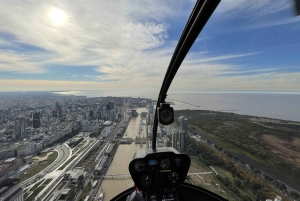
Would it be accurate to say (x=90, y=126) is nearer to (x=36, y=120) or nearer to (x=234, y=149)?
(x=36, y=120)

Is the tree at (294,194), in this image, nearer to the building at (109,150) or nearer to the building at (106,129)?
the building at (109,150)

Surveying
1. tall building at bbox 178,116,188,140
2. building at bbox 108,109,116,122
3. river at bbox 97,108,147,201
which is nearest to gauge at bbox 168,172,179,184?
river at bbox 97,108,147,201

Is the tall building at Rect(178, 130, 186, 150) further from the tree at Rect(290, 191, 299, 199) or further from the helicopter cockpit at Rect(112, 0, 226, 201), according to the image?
the tree at Rect(290, 191, 299, 199)

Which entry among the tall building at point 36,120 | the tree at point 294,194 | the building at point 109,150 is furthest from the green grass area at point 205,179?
the tall building at point 36,120

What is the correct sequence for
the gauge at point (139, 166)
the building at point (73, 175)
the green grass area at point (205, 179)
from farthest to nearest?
the building at point (73, 175), the green grass area at point (205, 179), the gauge at point (139, 166)

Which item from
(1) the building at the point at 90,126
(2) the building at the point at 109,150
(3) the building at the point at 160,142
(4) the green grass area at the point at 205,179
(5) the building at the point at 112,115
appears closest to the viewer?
(4) the green grass area at the point at 205,179

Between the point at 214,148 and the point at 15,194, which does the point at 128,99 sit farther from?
the point at 15,194

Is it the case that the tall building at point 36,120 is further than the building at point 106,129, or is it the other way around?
the building at point 106,129
